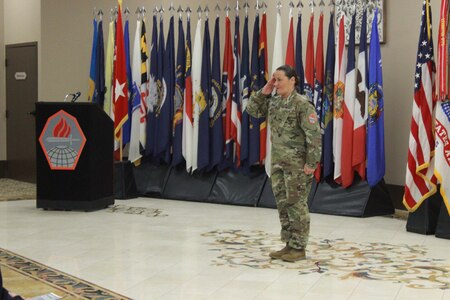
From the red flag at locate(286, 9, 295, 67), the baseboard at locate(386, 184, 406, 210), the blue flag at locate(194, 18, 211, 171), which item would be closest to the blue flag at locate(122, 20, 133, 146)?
the blue flag at locate(194, 18, 211, 171)

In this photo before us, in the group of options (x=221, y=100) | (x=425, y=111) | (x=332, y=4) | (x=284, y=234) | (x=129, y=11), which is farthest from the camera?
(x=129, y=11)

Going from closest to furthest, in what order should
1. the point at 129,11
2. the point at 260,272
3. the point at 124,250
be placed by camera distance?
the point at 260,272 → the point at 124,250 → the point at 129,11

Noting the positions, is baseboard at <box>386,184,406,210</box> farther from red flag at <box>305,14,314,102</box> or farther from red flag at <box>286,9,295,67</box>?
red flag at <box>286,9,295,67</box>

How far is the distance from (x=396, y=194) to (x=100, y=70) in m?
4.26

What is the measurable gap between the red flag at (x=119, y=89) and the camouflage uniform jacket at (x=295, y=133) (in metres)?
4.39

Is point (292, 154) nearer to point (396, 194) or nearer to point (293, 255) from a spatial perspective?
point (293, 255)

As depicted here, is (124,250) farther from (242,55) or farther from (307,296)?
(242,55)

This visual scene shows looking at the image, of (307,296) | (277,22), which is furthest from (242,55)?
(307,296)

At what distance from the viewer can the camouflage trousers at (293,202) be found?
18.3 ft

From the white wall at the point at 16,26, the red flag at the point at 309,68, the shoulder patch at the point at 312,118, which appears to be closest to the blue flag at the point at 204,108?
the red flag at the point at 309,68

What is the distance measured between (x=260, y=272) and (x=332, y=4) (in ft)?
14.2

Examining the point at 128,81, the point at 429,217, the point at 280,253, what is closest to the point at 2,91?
the point at 128,81

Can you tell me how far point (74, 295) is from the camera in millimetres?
4742

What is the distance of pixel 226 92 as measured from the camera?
372 inches
